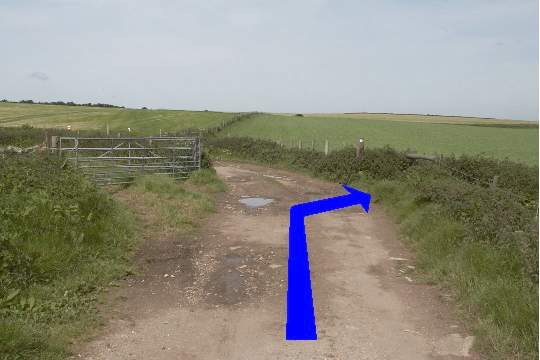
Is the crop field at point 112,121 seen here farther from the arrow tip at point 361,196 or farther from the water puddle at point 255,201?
the water puddle at point 255,201

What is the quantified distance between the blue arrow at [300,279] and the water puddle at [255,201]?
1027 millimetres

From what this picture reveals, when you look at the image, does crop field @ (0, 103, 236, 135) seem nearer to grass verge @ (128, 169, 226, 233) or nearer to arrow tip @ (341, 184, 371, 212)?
arrow tip @ (341, 184, 371, 212)

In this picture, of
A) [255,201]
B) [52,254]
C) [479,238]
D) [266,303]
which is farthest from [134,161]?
[479,238]

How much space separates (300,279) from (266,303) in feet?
3.79

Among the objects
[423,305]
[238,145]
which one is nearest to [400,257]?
[423,305]

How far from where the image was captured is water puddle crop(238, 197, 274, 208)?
13.8 metres

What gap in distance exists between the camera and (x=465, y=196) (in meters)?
10.0

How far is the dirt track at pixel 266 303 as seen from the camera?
513 centimetres

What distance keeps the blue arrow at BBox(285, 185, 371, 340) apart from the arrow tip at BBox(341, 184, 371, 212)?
34 millimetres

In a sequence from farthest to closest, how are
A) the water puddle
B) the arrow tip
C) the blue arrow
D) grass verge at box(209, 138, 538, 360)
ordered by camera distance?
the arrow tip, the water puddle, the blue arrow, grass verge at box(209, 138, 538, 360)

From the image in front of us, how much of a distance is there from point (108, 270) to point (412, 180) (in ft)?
31.9

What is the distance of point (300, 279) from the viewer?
24.4 ft

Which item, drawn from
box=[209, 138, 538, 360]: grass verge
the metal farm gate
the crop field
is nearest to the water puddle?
box=[209, 138, 538, 360]: grass verge

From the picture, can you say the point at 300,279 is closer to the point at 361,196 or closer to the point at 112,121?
the point at 361,196
